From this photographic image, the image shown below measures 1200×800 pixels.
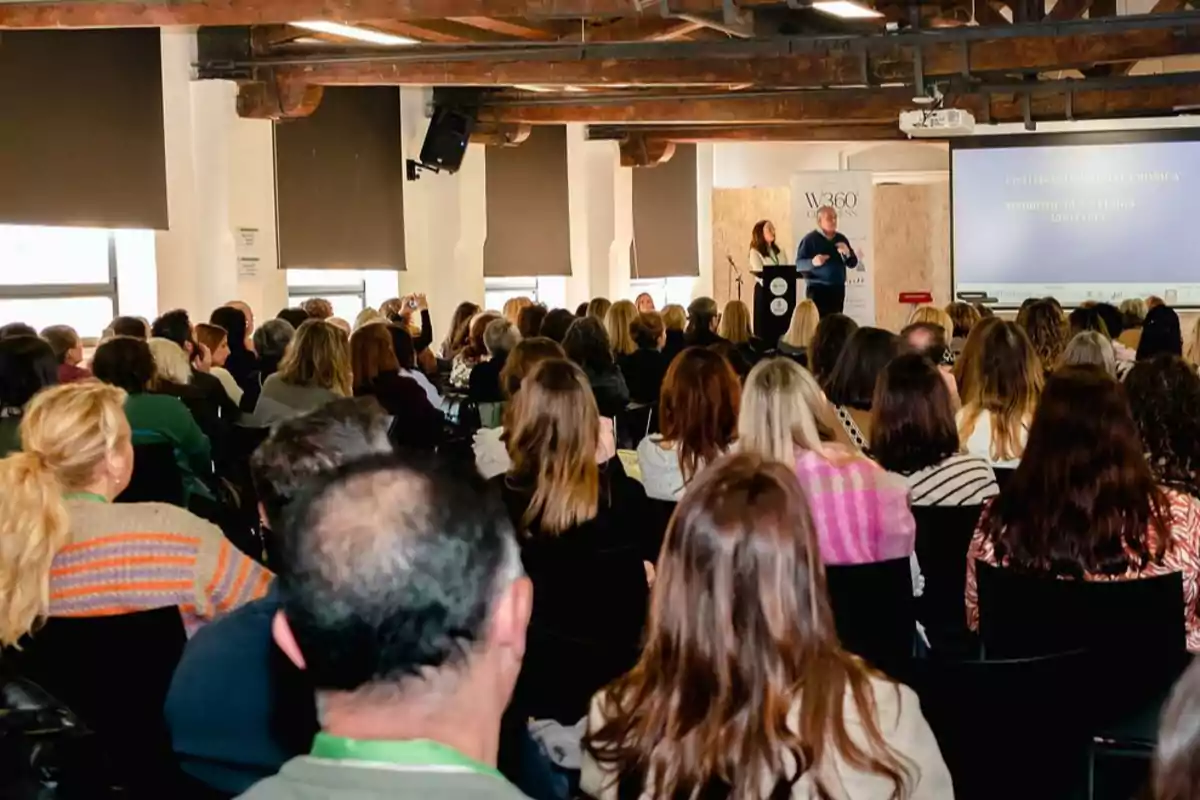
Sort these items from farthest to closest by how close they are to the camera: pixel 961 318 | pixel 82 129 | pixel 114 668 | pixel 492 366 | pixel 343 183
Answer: pixel 343 183
pixel 961 318
pixel 82 129
pixel 492 366
pixel 114 668

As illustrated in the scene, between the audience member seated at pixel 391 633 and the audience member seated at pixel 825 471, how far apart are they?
8.25 feet

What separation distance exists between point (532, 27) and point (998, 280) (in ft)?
16.2

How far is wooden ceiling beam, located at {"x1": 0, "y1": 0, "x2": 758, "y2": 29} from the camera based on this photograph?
24.5 feet

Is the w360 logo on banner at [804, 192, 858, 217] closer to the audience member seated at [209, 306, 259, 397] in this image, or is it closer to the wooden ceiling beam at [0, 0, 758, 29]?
the wooden ceiling beam at [0, 0, 758, 29]

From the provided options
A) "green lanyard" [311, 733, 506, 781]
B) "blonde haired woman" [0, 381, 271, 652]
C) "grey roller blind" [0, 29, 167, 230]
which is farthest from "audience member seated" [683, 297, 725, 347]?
"green lanyard" [311, 733, 506, 781]

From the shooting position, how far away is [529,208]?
14094 mm

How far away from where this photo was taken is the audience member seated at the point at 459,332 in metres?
8.41

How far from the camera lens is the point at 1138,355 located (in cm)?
848

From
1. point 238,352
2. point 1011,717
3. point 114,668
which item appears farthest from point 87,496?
point 238,352

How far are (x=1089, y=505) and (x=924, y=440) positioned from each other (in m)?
1.00

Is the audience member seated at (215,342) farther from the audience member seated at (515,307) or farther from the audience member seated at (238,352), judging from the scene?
the audience member seated at (515,307)

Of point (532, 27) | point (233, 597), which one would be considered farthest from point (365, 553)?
point (532, 27)

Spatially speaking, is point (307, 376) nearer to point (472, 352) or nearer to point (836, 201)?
point (472, 352)

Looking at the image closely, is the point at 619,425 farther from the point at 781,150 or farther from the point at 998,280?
the point at 781,150
